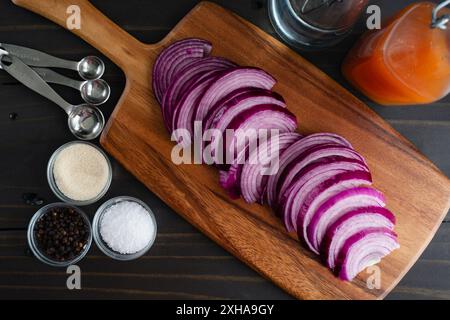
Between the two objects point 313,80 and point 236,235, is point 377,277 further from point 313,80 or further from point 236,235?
point 313,80

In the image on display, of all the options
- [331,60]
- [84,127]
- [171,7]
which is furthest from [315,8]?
A: [84,127]

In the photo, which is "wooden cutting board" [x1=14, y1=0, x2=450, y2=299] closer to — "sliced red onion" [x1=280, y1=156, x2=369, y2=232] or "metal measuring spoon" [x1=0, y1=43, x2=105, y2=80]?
"metal measuring spoon" [x1=0, y1=43, x2=105, y2=80]

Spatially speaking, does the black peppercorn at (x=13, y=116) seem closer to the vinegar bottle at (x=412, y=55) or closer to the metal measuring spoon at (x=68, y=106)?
the metal measuring spoon at (x=68, y=106)

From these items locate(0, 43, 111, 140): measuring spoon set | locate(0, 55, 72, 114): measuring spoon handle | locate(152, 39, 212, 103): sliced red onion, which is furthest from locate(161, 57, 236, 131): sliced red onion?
locate(0, 55, 72, 114): measuring spoon handle

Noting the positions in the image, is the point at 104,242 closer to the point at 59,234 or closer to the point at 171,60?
the point at 59,234

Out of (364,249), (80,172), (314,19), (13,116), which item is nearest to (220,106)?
(314,19)

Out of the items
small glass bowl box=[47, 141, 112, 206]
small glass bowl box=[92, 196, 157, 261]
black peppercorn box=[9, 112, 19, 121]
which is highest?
black peppercorn box=[9, 112, 19, 121]

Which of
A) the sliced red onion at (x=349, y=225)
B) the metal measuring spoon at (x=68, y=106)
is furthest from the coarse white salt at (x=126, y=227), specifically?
the sliced red onion at (x=349, y=225)
